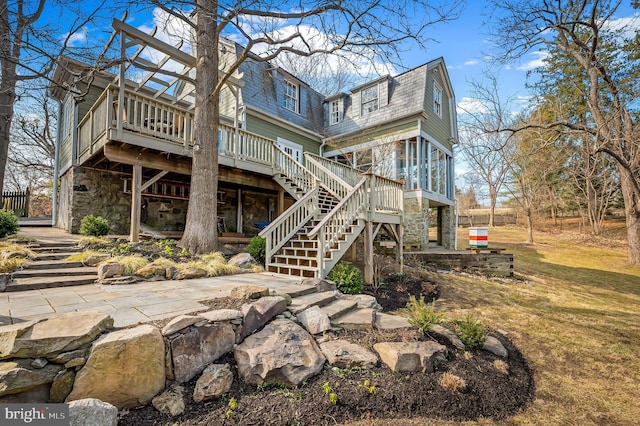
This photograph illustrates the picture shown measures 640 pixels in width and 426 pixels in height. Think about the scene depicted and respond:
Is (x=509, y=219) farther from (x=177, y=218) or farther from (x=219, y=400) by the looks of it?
(x=219, y=400)

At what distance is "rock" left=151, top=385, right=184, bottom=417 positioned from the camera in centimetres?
198

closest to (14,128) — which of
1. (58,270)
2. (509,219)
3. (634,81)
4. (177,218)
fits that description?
(177,218)

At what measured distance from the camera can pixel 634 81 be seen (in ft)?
28.7

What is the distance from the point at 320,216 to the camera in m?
7.65

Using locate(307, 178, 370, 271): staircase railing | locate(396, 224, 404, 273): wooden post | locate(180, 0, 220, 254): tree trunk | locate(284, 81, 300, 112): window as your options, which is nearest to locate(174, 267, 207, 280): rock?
locate(180, 0, 220, 254): tree trunk

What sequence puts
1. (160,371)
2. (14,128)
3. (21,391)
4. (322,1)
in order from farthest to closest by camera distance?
(14,128), (322,1), (160,371), (21,391)

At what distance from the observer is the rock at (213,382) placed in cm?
211

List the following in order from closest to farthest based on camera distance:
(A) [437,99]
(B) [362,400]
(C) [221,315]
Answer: (B) [362,400]
(C) [221,315]
(A) [437,99]

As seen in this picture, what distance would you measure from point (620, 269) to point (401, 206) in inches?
339

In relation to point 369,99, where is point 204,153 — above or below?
below

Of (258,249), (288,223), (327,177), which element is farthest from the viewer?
(327,177)

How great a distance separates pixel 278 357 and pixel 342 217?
4.09 metres

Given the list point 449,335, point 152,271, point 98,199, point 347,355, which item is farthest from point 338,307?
point 98,199

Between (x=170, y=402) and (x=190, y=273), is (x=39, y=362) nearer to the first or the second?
(x=170, y=402)
